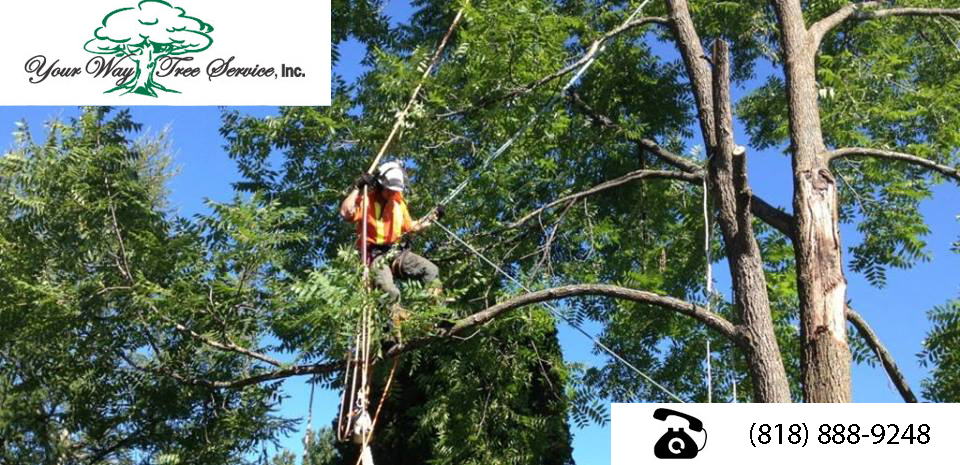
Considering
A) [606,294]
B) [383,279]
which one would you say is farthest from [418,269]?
[606,294]

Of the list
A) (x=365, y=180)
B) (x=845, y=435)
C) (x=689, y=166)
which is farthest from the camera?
(x=689, y=166)

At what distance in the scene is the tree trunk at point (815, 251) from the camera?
7.04 metres

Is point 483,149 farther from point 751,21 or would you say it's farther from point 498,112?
point 751,21

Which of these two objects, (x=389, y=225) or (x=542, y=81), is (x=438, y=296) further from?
(x=542, y=81)

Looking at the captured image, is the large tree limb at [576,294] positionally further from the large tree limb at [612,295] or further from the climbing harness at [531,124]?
the climbing harness at [531,124]

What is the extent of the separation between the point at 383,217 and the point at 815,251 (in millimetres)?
2919

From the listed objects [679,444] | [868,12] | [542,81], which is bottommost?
[679,444]

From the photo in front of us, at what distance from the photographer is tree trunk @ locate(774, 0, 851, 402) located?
7.04m

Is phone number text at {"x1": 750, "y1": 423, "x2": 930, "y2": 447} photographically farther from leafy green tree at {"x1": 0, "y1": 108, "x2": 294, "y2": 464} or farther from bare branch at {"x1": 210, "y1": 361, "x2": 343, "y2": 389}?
leafy green tree at {"x1": 0, "y1": 108, "x2": 294, "y2": 464}

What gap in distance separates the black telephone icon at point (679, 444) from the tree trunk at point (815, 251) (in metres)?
1.10

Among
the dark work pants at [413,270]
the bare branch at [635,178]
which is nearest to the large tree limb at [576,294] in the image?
the dark work pants at [413,270]

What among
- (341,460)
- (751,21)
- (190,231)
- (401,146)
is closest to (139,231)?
(190,231)

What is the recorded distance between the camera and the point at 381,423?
493 inches

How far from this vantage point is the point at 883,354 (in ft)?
27.2
